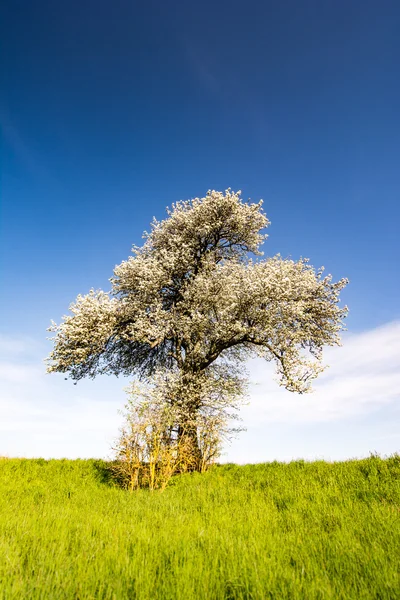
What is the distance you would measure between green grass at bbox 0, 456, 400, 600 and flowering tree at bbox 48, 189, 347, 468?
7.85m

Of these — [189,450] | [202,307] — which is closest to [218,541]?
[189,450]

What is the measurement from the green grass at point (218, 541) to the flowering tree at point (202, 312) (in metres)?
7.85

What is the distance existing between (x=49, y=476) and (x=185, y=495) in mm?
7733

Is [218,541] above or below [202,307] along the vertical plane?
below

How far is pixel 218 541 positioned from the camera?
6668 millimetres

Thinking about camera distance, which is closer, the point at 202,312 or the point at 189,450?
the point at 189,450

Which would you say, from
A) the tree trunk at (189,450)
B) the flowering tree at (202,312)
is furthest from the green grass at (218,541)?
the flowering tree at (202,312)

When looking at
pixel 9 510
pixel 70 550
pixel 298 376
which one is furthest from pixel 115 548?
pixel 298 376

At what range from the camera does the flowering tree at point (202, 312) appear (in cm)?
2128

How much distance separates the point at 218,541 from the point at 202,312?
16842 millimetres

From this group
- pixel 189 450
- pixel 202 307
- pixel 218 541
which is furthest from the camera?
pixel 202 307

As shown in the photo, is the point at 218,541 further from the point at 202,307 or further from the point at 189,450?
the point at 202,307

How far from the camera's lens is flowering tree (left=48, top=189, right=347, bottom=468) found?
69.8 ft

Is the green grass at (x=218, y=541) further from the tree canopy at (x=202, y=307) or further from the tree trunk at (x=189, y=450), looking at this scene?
the tree canopy at (x=202, y=307)
